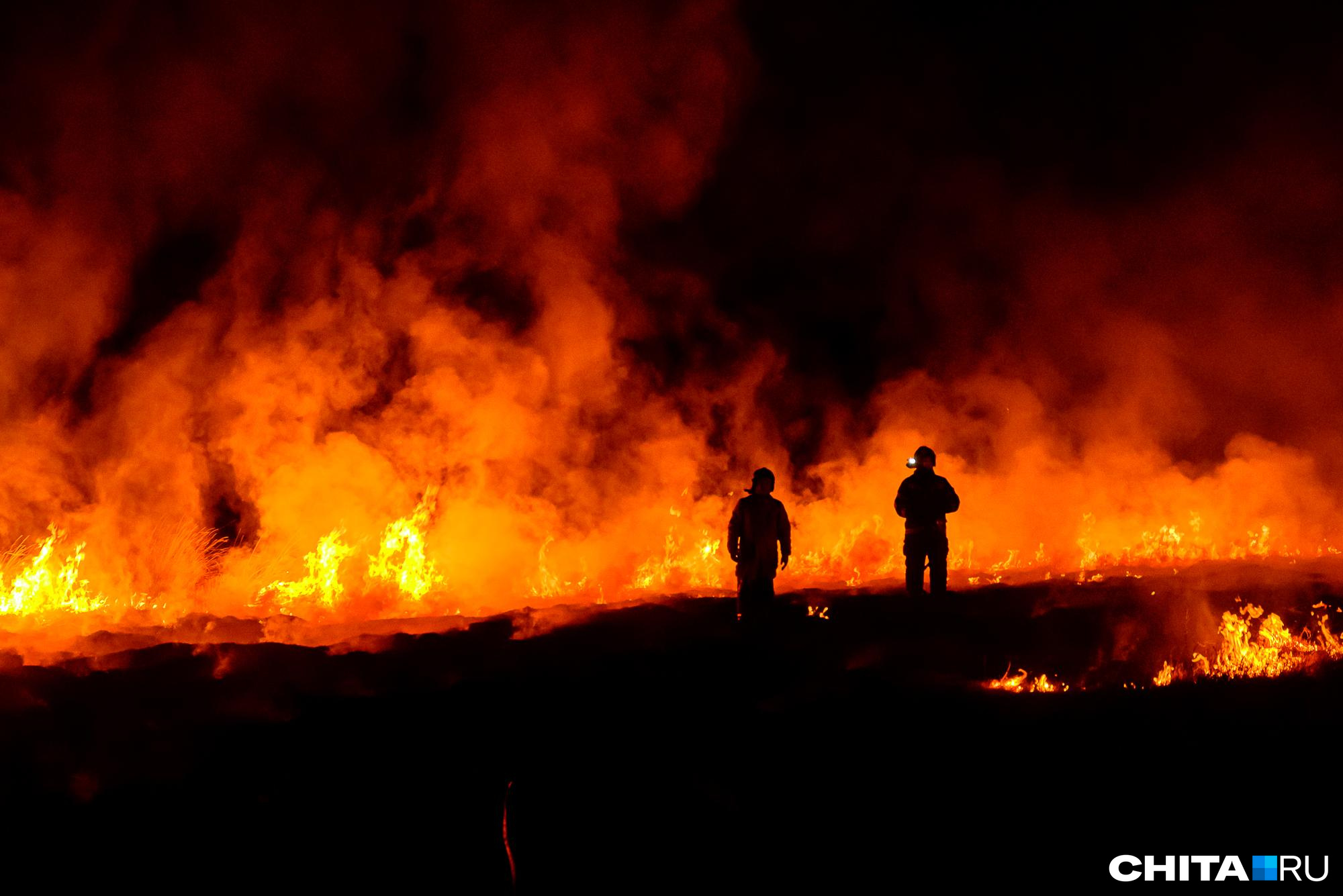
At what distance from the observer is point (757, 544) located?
933 cm

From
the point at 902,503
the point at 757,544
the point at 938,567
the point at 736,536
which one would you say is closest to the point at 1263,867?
the point at 757,544

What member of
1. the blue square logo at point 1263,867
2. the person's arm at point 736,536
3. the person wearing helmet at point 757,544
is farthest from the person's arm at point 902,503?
the blue square logo at point 1263,867

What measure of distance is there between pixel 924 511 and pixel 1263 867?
5130mm

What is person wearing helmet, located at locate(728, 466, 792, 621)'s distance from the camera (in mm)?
9336

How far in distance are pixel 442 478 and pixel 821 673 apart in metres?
8.11

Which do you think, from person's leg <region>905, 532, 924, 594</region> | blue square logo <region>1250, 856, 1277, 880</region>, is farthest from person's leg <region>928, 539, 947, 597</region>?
blue square logo <region>1250, 856, 1277, 880</region>

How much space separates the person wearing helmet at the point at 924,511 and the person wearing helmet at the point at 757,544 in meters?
1.58

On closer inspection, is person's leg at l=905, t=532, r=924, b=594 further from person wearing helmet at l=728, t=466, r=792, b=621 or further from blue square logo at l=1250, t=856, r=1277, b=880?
blue square logo at l=1250, t=856, r=1277, b=880

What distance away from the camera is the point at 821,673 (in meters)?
7.96

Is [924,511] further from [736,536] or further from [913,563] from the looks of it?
[736,536]

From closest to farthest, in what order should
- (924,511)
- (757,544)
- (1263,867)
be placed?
(1263,867) < (757,544) < (924,511)

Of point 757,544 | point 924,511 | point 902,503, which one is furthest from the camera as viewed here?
point 902,503

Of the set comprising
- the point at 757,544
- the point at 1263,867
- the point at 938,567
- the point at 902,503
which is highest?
the point at 902,503

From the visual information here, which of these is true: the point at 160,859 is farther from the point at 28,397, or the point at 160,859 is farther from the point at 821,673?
the point at 28,397
